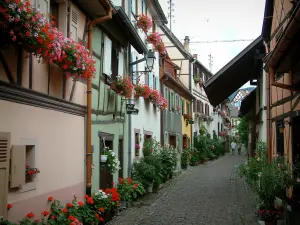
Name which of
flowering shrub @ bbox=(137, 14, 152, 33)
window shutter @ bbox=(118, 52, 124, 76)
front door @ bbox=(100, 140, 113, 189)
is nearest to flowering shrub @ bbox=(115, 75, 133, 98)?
window shutter @ bbox=(118, 52, 124, 76)

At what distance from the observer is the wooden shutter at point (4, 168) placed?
5594 millimetres

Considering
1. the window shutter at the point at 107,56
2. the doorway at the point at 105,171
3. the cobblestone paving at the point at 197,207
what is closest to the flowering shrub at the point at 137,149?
the cobblestone paving at the point at 197,207

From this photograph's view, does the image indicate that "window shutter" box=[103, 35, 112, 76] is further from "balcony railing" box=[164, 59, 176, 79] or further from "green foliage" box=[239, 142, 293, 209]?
"balcony railing" box=[164, 59, 176, 79]

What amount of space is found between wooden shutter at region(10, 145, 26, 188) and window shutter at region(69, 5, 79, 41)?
310 cm

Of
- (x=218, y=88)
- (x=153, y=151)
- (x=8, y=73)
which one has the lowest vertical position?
(x=153, y=151)

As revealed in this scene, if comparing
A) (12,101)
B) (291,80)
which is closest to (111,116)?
(291,80)

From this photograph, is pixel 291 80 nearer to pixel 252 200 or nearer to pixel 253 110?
pixel 252 200

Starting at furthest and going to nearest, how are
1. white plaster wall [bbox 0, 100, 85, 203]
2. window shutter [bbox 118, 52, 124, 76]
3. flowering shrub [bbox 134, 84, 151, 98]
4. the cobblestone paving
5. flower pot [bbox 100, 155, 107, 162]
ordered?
flowering shrub [bbox 134, 84, 151, 98], window shutter [bbox 118, 52, 124, 76], flower pot [bbox 100, 155, 107, 162], the cobblestone paving, white plaster wall [bbox 0, 100, 85, 203]

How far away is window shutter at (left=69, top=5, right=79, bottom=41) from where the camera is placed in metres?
8.48

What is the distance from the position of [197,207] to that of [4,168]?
24.9ft

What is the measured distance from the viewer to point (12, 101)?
19.5ft

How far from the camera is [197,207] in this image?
1221 cm

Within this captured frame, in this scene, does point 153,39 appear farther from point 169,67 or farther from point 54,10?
point 54,10

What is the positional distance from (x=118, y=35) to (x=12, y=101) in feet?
22.8
